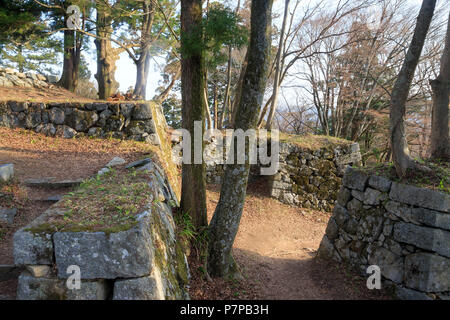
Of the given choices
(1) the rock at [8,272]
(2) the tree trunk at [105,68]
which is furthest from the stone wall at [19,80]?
(1) the rock at [8,272]

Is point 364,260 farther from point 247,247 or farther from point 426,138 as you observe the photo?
point 426,138

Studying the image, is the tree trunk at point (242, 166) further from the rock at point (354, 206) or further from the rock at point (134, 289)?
the rock at point (354, 206)

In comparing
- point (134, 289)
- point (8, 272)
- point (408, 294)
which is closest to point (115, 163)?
point (8, 272)

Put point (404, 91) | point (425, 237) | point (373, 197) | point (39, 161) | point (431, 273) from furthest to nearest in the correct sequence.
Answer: point (39, 161)
point (373, 197)
point (404, 91)
point (425, 237)
point (431, 273)

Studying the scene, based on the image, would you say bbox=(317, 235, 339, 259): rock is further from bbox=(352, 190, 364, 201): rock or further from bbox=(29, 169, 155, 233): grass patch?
bbox=(29, 169, 155, 233): grass patch

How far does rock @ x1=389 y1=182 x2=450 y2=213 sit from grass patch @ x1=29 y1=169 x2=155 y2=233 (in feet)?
12.0

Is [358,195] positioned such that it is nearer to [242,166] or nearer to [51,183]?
[242,166]

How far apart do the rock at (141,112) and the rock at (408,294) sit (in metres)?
6.77

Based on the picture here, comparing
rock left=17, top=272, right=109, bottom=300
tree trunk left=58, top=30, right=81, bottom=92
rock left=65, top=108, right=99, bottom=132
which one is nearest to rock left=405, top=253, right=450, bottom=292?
rock left=17, top=272, right=109, bottom=300

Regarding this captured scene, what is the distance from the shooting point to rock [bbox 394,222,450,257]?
329cm

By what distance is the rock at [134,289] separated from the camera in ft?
6.85

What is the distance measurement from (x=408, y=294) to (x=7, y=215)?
18.4 feet

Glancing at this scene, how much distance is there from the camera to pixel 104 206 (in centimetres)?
271
